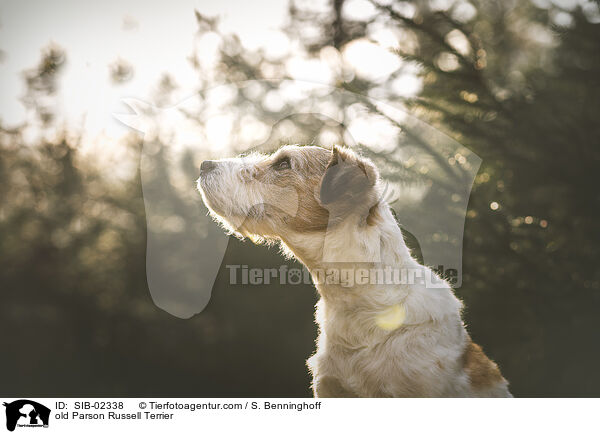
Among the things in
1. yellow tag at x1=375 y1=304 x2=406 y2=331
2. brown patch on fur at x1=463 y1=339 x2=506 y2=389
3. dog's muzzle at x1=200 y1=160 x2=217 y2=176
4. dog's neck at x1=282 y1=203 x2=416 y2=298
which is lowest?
brown patch on fur at x1=463 y1=339 x2=506 y2=389

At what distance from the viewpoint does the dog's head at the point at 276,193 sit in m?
2.38

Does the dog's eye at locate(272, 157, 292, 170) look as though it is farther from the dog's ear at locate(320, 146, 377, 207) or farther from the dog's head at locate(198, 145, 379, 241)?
the dog's ear at locate(320, 146, 377, 207)

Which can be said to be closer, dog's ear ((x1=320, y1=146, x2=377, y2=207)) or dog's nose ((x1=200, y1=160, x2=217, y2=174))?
dog's ear ((x1=320, y1=146, x2=377, y2=207))

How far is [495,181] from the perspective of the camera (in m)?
2.42

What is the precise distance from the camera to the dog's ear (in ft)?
7.38

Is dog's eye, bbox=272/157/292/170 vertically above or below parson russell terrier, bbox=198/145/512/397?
above

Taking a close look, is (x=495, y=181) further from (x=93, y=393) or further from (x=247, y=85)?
(x=93, y=393)

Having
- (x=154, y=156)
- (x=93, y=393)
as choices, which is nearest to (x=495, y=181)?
(x=154, y=156)

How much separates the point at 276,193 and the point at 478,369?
4.68 feet

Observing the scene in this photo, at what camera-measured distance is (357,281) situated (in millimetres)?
2238
